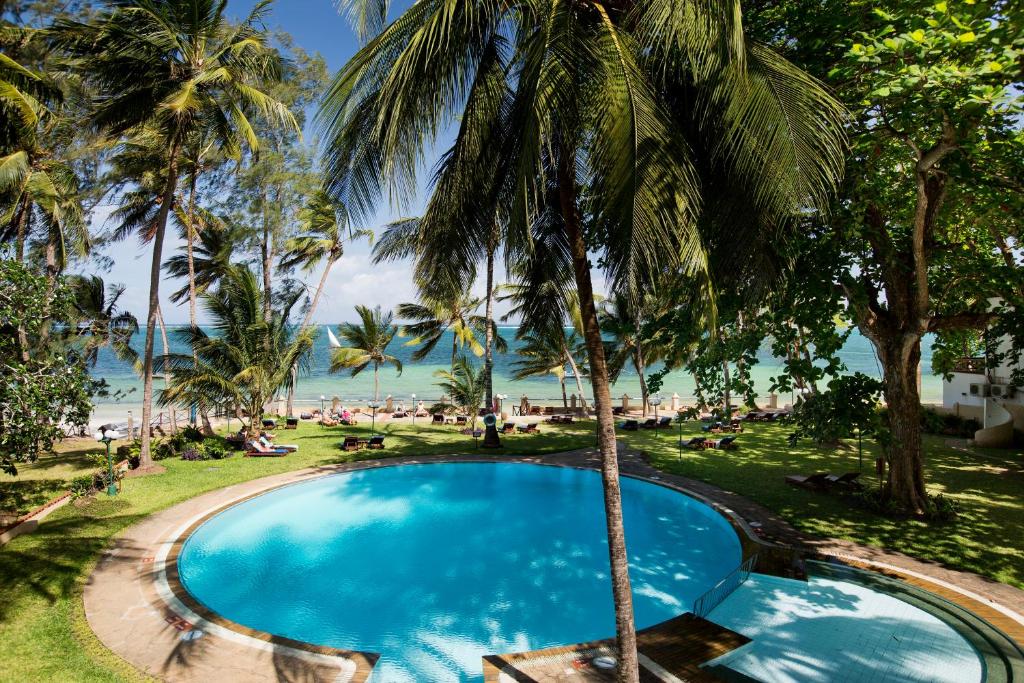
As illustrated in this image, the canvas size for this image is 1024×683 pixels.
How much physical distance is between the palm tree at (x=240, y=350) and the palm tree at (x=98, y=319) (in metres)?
4.46

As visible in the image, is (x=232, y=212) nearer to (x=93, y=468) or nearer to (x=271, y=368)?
(x=271, y=368)

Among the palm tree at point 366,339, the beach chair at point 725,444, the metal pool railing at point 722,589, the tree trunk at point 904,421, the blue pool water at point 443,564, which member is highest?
the palm tree at point 366,339

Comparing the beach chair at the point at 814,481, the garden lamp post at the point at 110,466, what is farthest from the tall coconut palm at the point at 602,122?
the garden lamp post at the point at 110,466

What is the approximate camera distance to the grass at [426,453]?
6.38 meters

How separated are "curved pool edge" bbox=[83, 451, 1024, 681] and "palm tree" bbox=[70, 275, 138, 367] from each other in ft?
41.0

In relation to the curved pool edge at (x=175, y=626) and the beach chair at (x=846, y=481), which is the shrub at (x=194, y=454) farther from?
the beach chair at (x=846, y=481)

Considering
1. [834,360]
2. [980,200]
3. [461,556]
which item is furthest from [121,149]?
[980,200]

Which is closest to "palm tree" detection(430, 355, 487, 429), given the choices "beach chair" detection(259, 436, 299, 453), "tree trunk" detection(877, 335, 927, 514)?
"beach chair" detection(259, 436, 299, 453)

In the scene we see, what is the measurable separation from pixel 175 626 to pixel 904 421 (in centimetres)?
1286

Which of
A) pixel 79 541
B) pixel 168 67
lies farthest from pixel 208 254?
pixel 79 541

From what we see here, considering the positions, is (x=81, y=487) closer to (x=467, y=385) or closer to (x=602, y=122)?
(x=467, y=385)

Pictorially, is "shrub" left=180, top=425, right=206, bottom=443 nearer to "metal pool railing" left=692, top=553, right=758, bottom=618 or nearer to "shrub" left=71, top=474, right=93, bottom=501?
"shrub" left=71, top=474, right=93, bottom=501

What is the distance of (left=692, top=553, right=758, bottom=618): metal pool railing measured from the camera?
705cm

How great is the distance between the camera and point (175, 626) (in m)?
6.79
